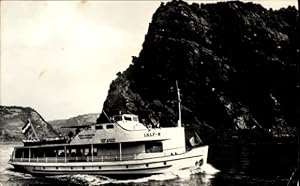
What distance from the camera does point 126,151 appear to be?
78.9 feet

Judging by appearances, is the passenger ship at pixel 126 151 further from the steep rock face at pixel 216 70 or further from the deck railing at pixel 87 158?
the steep rock face at pixel 216 70

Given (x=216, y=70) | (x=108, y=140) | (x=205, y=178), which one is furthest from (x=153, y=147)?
(x=216, y=70)

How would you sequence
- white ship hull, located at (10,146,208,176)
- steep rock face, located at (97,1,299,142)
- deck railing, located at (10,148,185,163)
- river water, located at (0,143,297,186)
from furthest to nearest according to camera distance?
steep rock face, located at (97,1,299,142), deck railing, located at (10,148,185,163), white ship hull, located at (10,146,208,176), river water, located at (0,143,297,186)

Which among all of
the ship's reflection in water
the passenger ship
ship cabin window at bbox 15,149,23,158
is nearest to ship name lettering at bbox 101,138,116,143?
the passenger ship

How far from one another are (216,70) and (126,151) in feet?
221

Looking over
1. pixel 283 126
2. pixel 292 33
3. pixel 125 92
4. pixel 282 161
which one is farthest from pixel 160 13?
pixel 282 161

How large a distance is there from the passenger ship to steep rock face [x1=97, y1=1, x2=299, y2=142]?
53652 millimetres

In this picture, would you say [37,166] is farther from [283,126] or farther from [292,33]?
[292,33]

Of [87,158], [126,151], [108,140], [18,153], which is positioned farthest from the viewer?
[18,153]

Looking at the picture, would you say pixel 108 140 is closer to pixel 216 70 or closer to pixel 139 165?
pixel 139 165

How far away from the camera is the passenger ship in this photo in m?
23.4

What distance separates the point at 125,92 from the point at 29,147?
57061 millimetres

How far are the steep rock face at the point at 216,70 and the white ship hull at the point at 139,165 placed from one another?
176 feet

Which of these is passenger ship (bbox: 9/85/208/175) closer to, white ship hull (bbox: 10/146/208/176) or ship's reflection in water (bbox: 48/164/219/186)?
white ship hull (bbox: 10/146/208/176)
